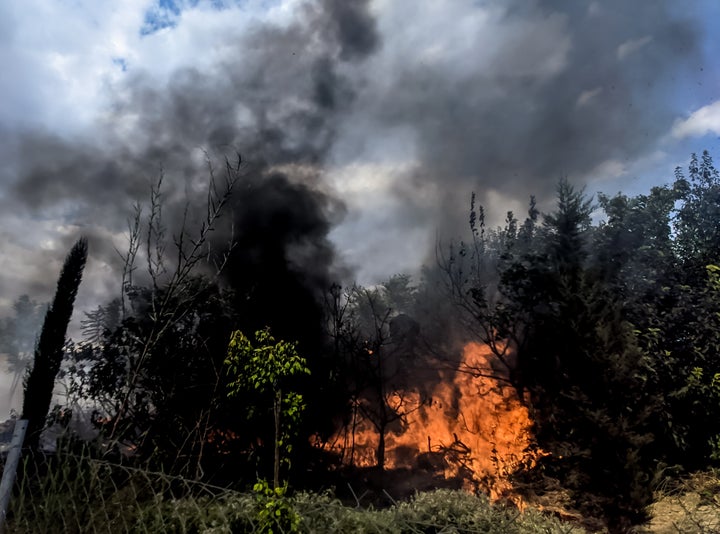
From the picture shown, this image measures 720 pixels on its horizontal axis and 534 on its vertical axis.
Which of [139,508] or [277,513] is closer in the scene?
[139,508]

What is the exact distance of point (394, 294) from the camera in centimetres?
3916

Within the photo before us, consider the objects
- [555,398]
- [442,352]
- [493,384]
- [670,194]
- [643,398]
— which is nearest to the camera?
[643,398]

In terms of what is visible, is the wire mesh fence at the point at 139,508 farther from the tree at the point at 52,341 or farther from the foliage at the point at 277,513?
the tree at the point at 52,341

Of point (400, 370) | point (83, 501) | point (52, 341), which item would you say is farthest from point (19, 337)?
point (83, 501)

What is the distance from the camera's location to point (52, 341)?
48.1 feet

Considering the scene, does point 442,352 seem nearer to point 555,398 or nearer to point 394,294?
point 555,398

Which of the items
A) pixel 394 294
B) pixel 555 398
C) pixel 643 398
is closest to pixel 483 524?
pixel 555 398

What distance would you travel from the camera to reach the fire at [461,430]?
14477mm

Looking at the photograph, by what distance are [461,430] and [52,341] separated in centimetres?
1592

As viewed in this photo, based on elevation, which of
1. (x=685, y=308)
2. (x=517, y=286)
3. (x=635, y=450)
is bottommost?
(x=635, y=450)

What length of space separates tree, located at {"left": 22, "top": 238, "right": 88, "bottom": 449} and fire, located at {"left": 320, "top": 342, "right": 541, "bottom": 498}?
10338mm

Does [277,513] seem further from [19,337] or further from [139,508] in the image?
[19,337]

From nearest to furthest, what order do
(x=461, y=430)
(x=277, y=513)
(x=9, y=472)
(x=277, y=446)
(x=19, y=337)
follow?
(x=9, y=472) < (x=277, y=513) < (x=277, y=446) < (x=461, y=430) < (x=19, y=337)

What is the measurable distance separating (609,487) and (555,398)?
2443mm
